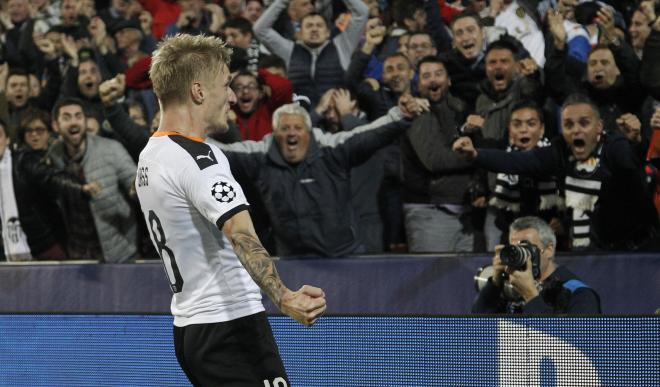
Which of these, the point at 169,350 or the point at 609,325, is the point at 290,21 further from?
the point at 609,325

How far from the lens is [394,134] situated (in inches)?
345

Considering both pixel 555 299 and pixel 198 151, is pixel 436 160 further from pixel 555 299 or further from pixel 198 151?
pixel 198 151

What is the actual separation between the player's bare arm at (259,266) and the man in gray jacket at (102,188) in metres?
6.33

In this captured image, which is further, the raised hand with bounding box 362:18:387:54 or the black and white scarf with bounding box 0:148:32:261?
the black and white scarf with bounding box 0:148:32:261

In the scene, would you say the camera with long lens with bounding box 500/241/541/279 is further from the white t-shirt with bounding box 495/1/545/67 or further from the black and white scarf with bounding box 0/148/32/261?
the black and white scarf with bounding box 0/148/32/261

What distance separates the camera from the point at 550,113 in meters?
8.79

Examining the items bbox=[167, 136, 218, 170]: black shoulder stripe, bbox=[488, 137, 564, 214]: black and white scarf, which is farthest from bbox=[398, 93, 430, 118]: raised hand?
bbox=[167, 136, 218, 170]: black shoulder stripe

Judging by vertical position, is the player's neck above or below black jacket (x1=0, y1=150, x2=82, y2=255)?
above

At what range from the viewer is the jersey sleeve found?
3834 mm

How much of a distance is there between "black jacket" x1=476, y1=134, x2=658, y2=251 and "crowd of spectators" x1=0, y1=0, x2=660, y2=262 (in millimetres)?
11

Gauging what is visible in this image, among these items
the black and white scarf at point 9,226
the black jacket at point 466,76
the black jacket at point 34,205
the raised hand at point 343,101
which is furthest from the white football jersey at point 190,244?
the black and white scarf at point 9,226

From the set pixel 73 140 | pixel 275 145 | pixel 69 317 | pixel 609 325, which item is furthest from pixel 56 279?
pixel 609 325

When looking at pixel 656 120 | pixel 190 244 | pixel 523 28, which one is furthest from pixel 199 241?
pixel 523 28

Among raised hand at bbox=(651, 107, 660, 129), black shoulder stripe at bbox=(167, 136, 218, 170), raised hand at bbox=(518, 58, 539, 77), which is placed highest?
black shoulder stripe at bbox=(167, 136, 218, 170)
